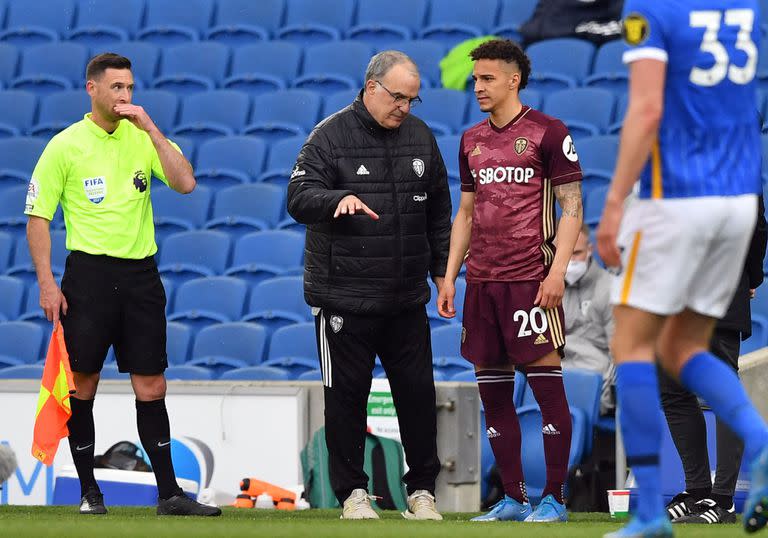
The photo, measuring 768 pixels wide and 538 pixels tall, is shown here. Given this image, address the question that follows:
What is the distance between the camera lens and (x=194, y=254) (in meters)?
9.40

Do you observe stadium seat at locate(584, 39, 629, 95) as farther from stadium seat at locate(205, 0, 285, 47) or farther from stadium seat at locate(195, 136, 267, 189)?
stadium seat at locate(205, 0, 285, 47)

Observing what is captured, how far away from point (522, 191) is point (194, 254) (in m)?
4.53

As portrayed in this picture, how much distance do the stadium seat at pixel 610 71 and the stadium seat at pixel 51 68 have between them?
4.33 metres

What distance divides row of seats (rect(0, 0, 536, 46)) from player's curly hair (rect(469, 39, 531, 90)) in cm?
540

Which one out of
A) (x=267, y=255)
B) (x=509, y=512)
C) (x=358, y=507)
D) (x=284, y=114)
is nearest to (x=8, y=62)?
(x=284, y=114)

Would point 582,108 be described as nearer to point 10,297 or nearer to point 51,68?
point 10,297

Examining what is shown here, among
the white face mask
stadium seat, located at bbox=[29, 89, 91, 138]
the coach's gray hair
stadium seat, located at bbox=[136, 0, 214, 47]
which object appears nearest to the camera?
the coach's gray hair

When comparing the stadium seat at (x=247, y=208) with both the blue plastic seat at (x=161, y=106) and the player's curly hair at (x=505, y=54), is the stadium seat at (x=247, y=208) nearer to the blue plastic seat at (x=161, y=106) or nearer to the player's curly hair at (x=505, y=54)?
the blue plastic seat at (x=161, y=106)

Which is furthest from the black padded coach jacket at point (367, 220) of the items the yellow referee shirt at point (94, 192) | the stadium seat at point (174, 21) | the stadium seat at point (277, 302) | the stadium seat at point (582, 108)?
the stadium seat at point (174, 21)

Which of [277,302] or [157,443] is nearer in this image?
[157,443]

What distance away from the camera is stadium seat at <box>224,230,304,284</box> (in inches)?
358

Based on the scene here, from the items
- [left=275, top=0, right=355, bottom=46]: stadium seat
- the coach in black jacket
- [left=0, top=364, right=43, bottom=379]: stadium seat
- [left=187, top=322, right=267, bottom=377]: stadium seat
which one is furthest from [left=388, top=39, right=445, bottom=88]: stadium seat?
the coach in black jacket

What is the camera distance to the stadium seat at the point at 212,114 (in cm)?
1059

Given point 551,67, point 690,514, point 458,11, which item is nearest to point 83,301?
point 690,514
